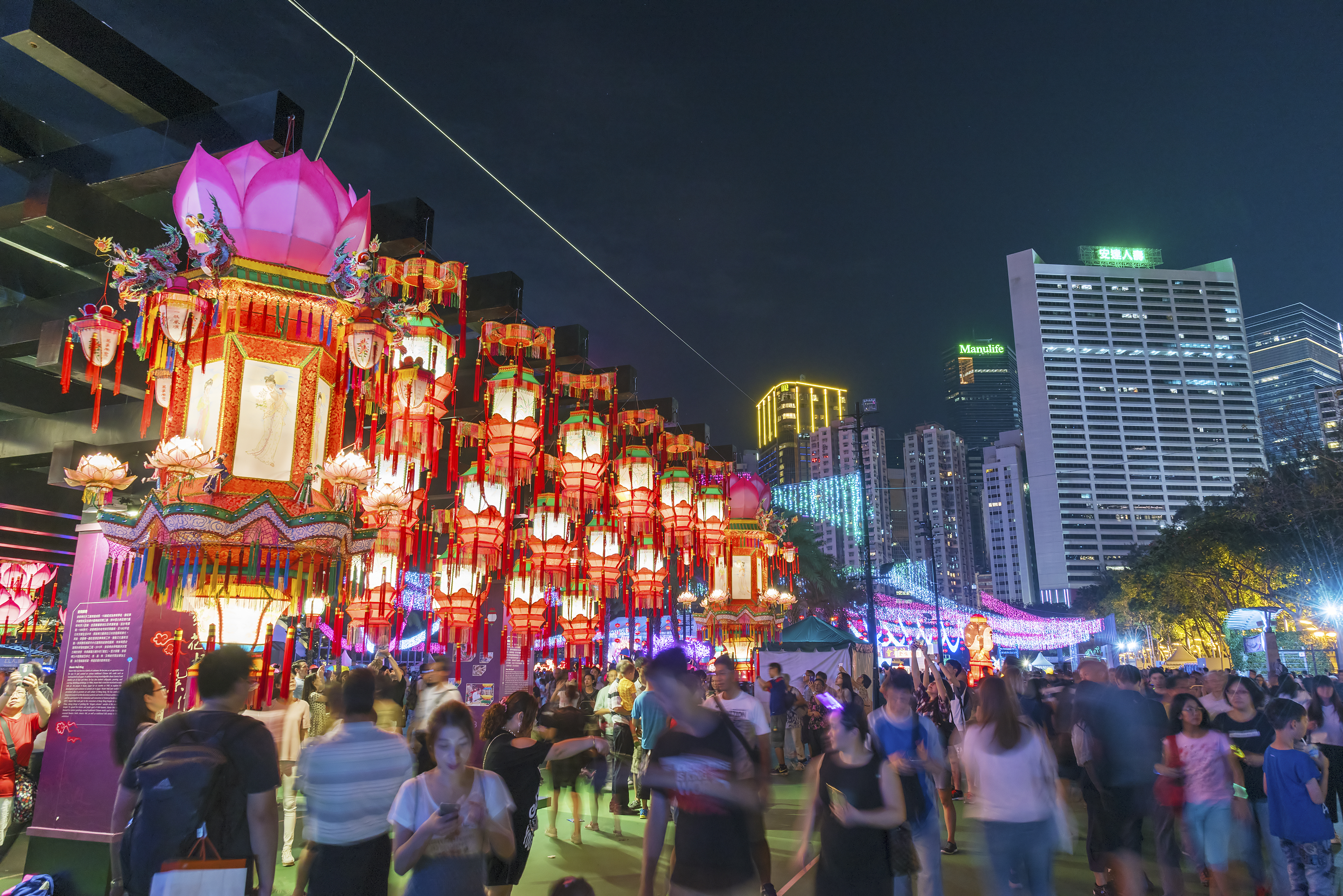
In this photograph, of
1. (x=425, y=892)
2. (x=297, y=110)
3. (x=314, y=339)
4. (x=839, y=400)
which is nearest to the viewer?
(x=425, y=892)

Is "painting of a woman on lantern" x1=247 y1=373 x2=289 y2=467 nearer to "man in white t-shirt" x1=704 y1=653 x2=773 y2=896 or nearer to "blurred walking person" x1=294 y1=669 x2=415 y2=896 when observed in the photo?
"man in white t-shirt" x1=704 y1=653 x2=773 y2=896

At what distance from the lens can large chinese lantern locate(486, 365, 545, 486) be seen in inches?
593

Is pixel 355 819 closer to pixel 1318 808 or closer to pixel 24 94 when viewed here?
pixel 1318 808

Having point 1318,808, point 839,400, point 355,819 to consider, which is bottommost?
Answer: point 1318,808

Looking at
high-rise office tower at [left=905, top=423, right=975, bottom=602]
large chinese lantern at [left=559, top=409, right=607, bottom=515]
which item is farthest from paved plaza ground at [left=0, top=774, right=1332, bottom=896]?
high-rise office tower at [left=905, top=423, right=975, bottom=602]

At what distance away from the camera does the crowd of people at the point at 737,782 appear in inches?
144

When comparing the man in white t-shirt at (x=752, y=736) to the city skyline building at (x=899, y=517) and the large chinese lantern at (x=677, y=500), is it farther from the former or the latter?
the city skyline building at (x=899, y=517)

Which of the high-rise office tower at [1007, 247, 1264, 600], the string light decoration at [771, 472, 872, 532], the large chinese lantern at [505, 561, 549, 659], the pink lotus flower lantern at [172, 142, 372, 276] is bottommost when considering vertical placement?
the large chinese lantern at [505, 561, 549, 659]

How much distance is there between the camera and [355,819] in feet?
12.7

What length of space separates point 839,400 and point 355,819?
184 metres

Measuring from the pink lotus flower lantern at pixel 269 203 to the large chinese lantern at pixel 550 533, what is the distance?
31.8 ft

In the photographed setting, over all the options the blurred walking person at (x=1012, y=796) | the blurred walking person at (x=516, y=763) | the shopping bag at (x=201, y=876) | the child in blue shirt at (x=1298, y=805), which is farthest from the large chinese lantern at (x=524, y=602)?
the shopping bag at (x=201, y=876)

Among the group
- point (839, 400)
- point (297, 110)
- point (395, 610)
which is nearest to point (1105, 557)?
point (839, 400)

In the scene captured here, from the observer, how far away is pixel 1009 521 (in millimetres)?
153750
